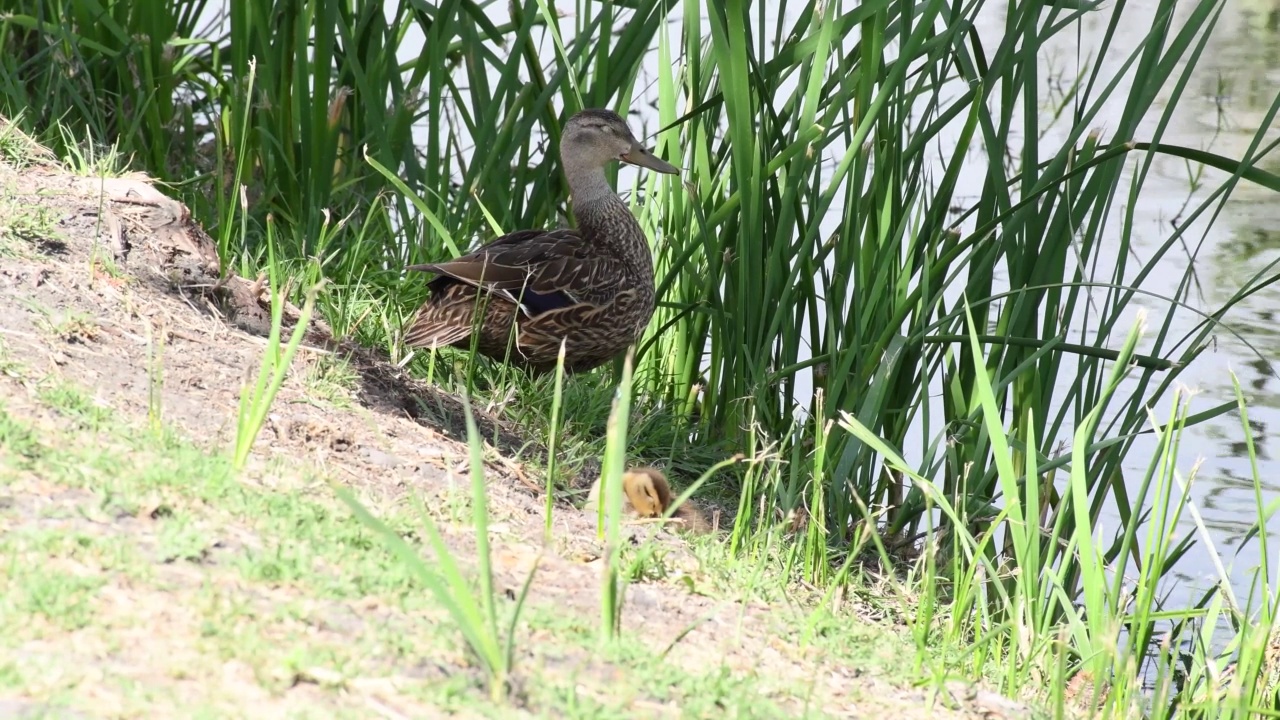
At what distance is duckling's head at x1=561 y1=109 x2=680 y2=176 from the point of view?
473cm

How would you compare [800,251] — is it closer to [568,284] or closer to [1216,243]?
[568,284]

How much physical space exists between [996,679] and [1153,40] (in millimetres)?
1651

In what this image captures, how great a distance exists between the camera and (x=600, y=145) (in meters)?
4.79

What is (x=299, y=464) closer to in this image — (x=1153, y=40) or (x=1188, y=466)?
(x=1153, y=40)

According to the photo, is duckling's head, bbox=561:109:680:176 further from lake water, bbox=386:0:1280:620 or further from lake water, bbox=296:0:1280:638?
lake water, bbox=386:0:1280:620

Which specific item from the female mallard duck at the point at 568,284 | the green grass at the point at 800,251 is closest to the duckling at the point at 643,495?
the green grass at the point at 800,251

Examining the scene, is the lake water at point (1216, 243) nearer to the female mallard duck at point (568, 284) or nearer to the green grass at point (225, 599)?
the female mallard duck at point (568, 284)

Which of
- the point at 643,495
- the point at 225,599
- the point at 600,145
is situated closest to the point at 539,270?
the point at 600,145

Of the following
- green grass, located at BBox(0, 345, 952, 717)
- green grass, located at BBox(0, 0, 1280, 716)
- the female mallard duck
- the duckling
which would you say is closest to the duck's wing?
the female mallard duck

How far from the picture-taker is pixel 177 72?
17.7 feet

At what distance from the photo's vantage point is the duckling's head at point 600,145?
473cm

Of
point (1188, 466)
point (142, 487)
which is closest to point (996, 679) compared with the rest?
point (142, 487)

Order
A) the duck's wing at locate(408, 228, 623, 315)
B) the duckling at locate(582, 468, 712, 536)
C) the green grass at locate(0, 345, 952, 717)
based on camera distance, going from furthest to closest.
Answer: the duck's wing at locate(408, 228, 623, 315) → the duckling at locate(582, 468, 712, 536) → the green grass at locate(0, 345, 952, 717)

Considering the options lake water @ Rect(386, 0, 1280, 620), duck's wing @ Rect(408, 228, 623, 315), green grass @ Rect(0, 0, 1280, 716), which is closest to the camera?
green grass @ Rect(0, 0, 1280, 716)
